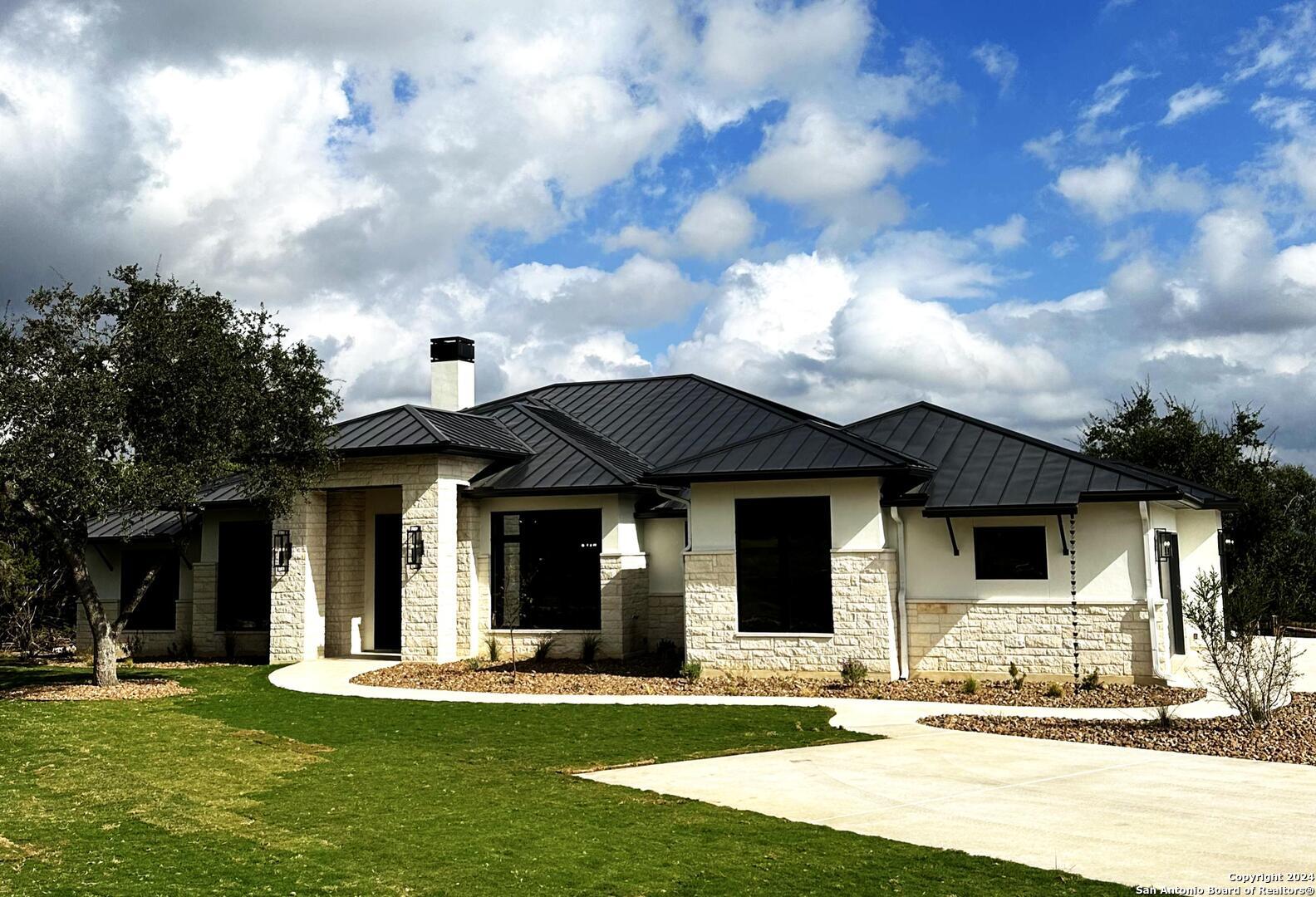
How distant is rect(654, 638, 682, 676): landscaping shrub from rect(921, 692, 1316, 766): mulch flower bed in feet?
18.9

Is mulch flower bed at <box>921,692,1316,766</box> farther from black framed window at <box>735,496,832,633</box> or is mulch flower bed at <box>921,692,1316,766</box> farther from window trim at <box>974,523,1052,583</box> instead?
black framed window at <box>735,496,832,633</box>

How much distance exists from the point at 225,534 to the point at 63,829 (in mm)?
15424

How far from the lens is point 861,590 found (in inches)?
662

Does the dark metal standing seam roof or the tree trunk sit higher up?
the dark metal standing seam roof

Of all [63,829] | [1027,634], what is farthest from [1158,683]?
[63,829]

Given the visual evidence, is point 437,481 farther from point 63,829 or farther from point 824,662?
point 63,829

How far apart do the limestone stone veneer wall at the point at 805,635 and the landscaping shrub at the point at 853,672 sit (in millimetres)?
89

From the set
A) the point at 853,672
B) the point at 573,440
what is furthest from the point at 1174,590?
the point at 573,440

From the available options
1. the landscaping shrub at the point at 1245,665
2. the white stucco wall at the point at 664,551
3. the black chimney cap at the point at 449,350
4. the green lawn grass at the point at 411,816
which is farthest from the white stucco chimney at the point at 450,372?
the landscaping shrub at the point at 1245,665

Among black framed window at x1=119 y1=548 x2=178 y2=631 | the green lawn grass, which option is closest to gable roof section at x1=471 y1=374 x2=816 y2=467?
black framed window at x1=119 y1=548 x2=178 y2=631

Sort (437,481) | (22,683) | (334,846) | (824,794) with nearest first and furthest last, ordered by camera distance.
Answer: (334,846) < (824,794) < (22,683) < (437,481)

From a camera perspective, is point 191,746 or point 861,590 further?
point 861,590

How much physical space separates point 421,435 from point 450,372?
461 cm

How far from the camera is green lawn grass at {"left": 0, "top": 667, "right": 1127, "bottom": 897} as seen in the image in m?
6.66
